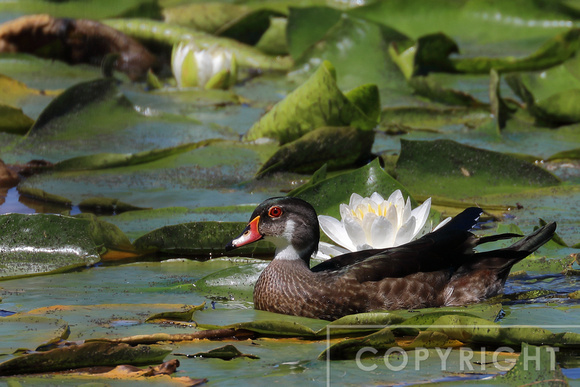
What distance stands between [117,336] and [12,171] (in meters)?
3.09

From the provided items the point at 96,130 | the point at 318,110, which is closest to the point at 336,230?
the point at 318,110

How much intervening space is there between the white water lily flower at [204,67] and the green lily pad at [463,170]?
127 inches

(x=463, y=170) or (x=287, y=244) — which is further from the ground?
(x=463, y=170)

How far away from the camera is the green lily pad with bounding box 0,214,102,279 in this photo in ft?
13.2

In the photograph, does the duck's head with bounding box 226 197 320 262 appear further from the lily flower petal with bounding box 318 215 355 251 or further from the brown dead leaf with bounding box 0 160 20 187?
A: the brown dead leaf with bounding box 0 160 20 187

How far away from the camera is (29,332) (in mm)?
2918

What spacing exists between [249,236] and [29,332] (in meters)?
1.19

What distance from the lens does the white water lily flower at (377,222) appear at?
3758 millimetres

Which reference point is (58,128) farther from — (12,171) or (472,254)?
(472,254)

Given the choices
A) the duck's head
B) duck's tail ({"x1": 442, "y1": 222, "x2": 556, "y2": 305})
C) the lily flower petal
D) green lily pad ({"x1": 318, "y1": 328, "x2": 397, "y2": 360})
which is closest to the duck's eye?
the duck's head

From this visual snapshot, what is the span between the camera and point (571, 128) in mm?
6633

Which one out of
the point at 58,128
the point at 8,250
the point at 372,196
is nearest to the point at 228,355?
the point at 372,196

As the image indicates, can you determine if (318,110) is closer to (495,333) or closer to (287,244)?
(287,244)

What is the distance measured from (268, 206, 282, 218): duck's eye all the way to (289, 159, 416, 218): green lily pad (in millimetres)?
536
